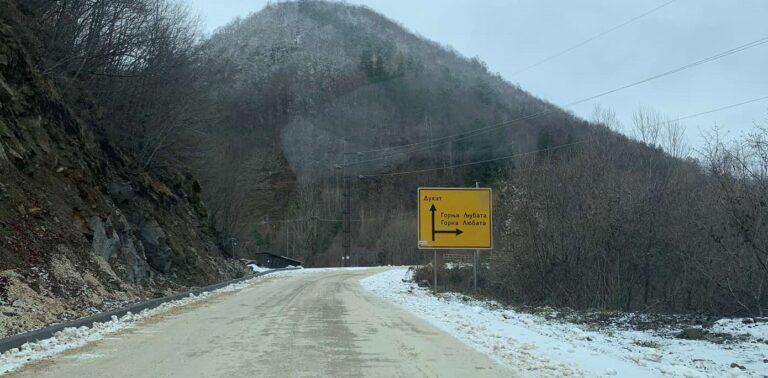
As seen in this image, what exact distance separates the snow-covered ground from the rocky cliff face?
8473 mm

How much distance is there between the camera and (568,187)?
1986cm

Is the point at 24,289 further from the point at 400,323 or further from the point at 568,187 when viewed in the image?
the point at 568,187

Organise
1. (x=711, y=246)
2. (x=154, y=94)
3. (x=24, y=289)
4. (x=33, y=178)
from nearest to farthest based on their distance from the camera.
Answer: (x=24, y=289)
(x=711, y=246)
(x=33, y=178)
(x=154, y=94)

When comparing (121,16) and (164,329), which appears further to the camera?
(121,16)

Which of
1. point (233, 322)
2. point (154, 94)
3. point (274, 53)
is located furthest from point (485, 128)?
point (274, 53)

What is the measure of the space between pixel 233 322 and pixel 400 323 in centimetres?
381

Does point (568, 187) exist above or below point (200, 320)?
above

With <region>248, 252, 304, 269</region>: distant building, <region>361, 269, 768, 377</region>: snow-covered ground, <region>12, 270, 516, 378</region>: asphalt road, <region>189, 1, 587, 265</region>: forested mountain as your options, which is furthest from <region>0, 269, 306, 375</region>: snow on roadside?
<region>248, 252, 304, 269</region>: distant building

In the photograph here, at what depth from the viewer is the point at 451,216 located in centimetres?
2462

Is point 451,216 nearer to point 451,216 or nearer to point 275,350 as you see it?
point 451,216

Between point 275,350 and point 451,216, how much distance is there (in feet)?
51.1

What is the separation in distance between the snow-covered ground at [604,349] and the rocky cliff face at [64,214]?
847 cm

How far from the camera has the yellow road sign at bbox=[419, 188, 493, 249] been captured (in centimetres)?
2438

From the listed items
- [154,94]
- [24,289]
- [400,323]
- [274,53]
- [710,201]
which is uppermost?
[274,53]
